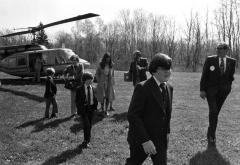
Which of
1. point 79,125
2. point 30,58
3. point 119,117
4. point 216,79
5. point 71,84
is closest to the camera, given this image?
point 216,79

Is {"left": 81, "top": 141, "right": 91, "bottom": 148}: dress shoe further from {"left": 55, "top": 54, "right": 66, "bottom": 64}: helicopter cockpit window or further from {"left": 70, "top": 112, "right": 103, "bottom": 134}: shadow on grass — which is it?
{"left": 55, "top": 54, "right": 66, "bottom": 64}: helicopter cockpit window

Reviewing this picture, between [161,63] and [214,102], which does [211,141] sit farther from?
[161,63]

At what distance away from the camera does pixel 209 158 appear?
19.4 feet

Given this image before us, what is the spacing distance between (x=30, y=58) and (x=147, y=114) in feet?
66.8

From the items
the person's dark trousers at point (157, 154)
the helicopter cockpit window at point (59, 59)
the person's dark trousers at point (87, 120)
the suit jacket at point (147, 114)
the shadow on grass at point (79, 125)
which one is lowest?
the shadow on grass at point (79, 125)

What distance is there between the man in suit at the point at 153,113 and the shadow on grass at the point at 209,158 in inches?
99.1

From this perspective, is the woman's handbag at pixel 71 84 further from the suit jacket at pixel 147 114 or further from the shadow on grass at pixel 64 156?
the suit jacket at pixel 147 114

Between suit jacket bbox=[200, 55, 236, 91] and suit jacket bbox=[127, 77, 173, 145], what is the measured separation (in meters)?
3.43

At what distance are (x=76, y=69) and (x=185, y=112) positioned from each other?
4020mm

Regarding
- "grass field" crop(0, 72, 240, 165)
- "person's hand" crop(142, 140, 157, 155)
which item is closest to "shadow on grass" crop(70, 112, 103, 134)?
"grass field" crop(0, 72, 240, 165)

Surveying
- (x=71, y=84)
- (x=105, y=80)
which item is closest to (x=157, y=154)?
(x=71, y=84)

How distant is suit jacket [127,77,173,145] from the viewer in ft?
10.7

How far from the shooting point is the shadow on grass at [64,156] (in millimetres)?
5855

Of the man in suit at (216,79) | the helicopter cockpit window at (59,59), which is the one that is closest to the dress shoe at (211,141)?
the man in suit at (216,79)
